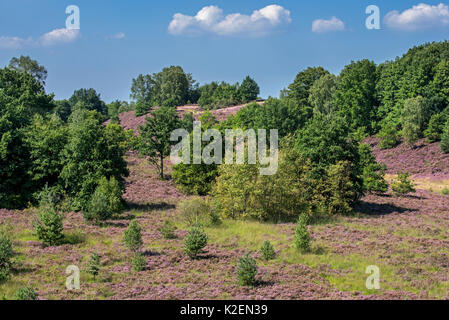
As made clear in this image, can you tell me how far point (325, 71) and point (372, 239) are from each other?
88260 mm

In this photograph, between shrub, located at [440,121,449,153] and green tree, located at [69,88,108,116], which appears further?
green tree, located at [69,88,108,116]

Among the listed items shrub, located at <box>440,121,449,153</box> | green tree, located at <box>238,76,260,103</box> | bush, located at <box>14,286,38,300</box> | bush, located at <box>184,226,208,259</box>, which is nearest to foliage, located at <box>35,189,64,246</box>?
bush, located at <box>184,226,208,259</box>

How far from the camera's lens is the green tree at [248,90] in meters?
129

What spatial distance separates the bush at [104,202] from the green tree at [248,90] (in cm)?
9809

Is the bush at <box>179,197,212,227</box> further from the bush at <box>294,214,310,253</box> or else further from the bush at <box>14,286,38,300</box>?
the bush at <box>14,286,38,300</box>

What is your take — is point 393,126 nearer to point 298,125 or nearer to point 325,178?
point 298,125

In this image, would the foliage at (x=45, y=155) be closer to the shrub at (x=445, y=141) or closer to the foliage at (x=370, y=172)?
the foliage at (x=370, y=172)

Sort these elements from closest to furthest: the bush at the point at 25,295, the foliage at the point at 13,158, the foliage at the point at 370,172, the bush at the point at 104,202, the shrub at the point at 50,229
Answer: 1. the bush at the point at 25,295
2. the shrub at the point at 50,229
3. the bush at the point at 104,202
4. the foliage at the point at 13,158
5. the foliage at the point at 370,172

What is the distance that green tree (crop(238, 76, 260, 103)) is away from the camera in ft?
424

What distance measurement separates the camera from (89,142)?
36656mm

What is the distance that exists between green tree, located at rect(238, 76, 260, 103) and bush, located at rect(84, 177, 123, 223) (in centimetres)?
9809

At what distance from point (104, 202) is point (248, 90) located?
104 meters

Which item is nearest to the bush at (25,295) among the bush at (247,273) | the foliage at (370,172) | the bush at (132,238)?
the bush at (132,238)
